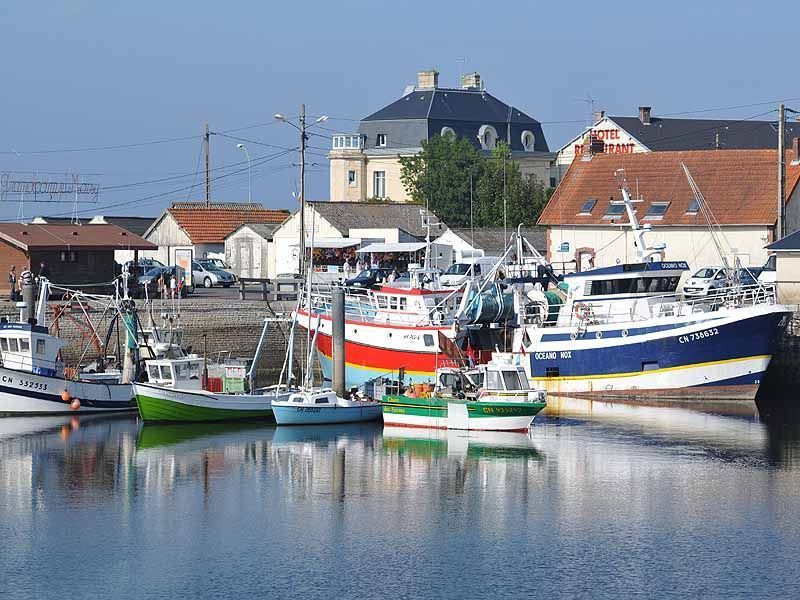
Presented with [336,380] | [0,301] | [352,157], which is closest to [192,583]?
[336,380]

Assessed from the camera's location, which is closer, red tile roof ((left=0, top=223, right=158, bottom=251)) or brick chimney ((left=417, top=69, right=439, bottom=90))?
red tile roof ((left=0, top=223, right=158, bottom=251))

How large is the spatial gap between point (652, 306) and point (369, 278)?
16.8m

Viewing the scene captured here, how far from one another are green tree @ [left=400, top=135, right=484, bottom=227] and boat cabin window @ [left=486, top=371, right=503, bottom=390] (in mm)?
52982

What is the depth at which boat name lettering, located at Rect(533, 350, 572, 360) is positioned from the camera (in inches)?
1933

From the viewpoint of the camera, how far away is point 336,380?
4641 cm

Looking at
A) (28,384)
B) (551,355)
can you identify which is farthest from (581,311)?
(28,384)

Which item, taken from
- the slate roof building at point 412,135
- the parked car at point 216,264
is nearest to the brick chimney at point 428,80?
the slate roof building at point 412,135

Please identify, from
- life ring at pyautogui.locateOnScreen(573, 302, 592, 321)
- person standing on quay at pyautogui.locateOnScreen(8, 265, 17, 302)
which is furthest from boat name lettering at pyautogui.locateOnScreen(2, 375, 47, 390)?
life ring at pyautogui.locateOnScreen(573, 302, 592, 321)

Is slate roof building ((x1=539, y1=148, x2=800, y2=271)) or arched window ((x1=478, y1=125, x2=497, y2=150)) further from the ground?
arched window ((x1=478, y1=125, x2=497, y2=150))

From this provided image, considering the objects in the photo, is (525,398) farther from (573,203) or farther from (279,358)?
(573,203)

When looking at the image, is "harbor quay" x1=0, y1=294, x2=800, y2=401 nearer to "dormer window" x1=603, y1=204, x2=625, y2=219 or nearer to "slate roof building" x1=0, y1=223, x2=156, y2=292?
"slate roof building" x1=0, y1=223, x2=156, y2=292

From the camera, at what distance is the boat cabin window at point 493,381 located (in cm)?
4138

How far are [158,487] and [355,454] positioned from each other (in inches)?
236

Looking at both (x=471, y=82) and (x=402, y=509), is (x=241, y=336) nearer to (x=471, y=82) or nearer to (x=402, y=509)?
(x=402, y=509)
